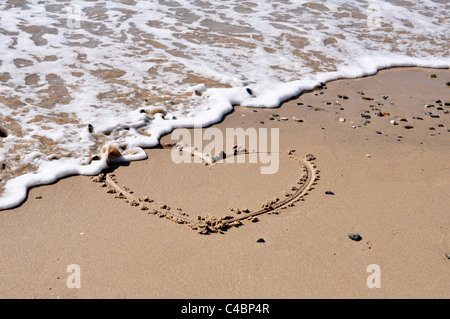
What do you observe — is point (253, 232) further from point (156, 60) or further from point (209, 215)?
point (156, 60)

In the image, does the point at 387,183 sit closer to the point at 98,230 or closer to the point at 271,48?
the point at 98,230

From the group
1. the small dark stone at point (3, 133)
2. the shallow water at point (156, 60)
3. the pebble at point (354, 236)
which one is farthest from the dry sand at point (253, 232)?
the small dark stone at point (3, 133)

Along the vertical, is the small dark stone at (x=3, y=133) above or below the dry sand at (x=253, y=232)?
above
